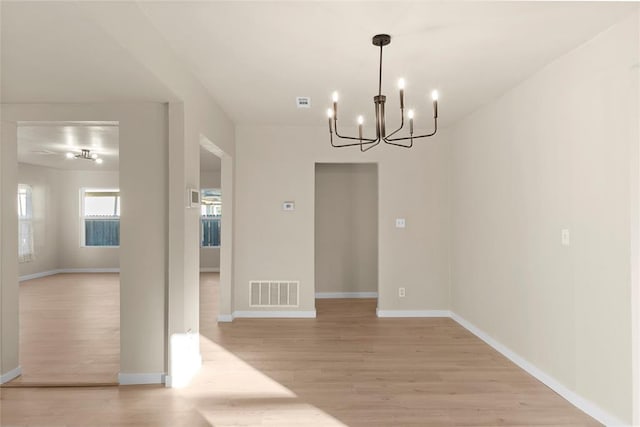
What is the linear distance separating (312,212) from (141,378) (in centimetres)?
274

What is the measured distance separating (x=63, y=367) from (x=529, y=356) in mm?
4021

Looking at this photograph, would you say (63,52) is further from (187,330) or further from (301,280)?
(301,280)

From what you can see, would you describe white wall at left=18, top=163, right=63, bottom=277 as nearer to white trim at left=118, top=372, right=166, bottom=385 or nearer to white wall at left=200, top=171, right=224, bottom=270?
white wall at left=200, top=171, right=224, bottom=270

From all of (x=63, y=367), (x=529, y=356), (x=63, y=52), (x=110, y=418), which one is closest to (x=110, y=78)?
(x=63, y=52)

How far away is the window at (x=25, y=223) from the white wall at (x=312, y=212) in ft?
19.6

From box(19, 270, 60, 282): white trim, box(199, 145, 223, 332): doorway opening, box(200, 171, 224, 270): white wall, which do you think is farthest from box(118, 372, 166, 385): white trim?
box(19, 270, 60, 282): white trim

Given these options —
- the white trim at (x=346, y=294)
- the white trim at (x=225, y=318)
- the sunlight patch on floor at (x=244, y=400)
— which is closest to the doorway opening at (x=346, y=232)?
the white trim at (x=346, y=294)

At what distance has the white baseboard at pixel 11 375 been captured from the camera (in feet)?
9.70

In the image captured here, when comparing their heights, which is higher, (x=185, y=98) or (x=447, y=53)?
(x=447, y=53)

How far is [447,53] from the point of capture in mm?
2725

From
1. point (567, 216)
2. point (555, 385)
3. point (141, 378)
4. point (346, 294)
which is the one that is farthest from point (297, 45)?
point (346, 294)

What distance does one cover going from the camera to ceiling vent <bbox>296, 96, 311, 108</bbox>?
12.4 feet

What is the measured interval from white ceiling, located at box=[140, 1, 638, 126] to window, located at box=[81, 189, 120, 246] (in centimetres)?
706

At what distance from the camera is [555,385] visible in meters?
2.84
